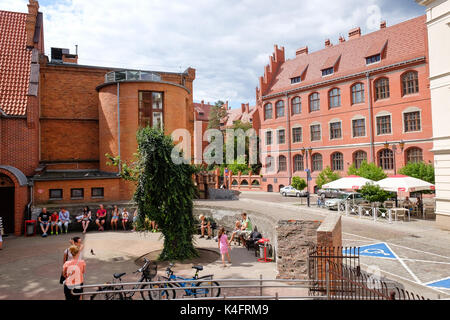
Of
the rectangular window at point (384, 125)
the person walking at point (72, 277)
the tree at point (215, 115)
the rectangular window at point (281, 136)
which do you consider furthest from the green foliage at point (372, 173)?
the tree at point (215, 115)

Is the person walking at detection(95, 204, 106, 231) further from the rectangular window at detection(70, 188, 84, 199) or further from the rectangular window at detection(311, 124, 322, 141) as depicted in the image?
the rectangular window at detection(311, 124, 322, 141)

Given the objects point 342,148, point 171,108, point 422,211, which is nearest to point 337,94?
point 342,148

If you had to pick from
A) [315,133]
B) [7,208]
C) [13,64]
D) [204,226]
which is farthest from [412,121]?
[13,64]

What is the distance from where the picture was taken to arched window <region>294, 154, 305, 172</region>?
39000 millimetres

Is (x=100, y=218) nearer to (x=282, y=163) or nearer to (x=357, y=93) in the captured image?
(x=282, y=163)

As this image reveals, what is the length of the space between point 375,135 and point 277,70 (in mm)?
18578

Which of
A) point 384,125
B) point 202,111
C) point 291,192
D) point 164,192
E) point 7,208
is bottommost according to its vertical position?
point 291,192

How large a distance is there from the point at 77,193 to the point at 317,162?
2821 cm

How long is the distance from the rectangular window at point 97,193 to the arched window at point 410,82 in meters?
29.9

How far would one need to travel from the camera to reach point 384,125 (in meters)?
31.8

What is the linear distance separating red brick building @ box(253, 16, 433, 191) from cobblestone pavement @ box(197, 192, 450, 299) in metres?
15.1

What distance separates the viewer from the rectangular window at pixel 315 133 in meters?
37.4

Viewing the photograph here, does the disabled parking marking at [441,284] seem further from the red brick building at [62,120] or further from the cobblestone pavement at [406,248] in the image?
the red brick building at [62,120]
